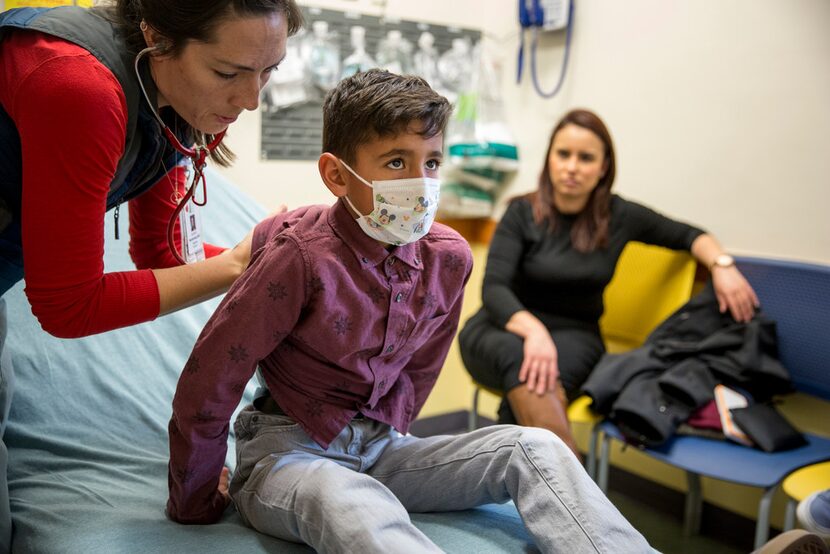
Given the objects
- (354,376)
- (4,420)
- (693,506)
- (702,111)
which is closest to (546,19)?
(702,111)

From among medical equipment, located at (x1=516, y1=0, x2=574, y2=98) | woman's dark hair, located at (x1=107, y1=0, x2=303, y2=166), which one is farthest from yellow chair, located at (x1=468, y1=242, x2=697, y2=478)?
woman's dark hair, located at (x1=107, y1=0, x2=303, y2=166)

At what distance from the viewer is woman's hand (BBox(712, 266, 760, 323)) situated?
2338 mm

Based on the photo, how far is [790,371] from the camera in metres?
2.31

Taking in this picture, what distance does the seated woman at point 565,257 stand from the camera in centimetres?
247

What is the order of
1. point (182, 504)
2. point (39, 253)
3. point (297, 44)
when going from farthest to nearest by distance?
point (297, 44) < point (182, 504) < point (39, 253)

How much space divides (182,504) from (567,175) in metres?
1.67

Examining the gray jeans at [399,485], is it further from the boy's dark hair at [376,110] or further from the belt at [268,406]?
the boy's dark hair at [376,110]

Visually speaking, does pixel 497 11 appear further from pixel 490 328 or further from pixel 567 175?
pixel 490 328

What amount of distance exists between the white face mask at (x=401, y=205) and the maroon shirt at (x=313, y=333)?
57mm

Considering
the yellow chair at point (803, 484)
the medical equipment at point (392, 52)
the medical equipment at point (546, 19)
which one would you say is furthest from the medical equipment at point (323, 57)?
the yellow chair at point (803, 484)

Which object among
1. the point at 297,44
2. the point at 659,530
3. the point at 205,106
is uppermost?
the point at 297,44

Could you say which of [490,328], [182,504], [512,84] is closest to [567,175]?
[490,328]

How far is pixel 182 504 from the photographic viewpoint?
139 cm

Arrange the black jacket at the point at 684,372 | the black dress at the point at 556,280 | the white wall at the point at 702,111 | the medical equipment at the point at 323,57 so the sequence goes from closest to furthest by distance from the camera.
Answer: the black jacket at the point at 684,372, the white wall at the point at 702,111, the black dress at the point at 556,280, the medical equipment at the point at 323,57
